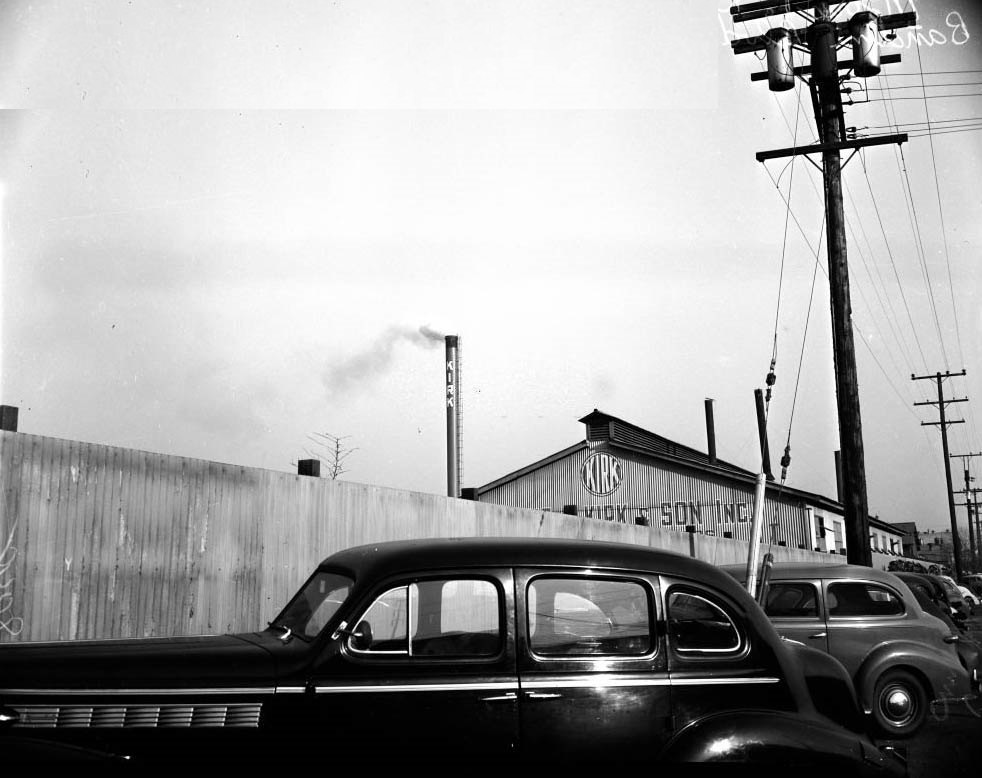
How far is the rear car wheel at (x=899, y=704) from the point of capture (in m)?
8.40

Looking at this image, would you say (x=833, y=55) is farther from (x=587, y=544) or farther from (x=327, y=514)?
(x=587, y=544)

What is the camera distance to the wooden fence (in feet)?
22.8

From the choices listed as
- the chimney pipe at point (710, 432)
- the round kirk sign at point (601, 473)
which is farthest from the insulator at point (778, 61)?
the chimney pipe at point (710, 432)

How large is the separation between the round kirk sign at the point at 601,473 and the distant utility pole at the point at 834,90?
2642 centimetres

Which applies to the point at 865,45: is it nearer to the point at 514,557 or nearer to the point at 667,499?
the point at 514,557

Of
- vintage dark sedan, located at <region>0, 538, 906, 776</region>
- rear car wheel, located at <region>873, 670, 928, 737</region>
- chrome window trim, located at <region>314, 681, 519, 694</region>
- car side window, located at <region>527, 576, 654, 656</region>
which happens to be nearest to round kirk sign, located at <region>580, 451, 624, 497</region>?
rear car wheel, located at <region>873, 670, 928, 737</region>

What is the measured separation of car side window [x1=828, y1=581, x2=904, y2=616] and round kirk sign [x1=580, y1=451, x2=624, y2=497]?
1225 inches

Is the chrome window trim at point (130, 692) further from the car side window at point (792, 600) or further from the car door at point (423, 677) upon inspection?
the car side window at point (792, 600)

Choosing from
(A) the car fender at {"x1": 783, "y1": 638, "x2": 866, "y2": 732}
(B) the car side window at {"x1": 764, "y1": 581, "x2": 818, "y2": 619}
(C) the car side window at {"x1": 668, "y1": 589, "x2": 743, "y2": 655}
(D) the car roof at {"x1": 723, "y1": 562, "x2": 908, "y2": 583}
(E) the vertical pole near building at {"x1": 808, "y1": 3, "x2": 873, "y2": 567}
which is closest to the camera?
(C) the car side window at {"x1": 668, "y1": 589, "x2": 743, "y2": 655}

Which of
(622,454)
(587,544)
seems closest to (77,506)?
(587,544)

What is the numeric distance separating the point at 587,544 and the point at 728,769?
122 cm

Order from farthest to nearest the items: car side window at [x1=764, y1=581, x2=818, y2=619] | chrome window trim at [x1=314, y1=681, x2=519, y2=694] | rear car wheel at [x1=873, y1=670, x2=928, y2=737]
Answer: car side window at [x1=764, y1=581, x2=818, y2=619]
rear car wheel at [x1=873, y1=670, x2=928, y2=737]
chrome window trim at [x1=314, y1=681, x2=519, y2=694]

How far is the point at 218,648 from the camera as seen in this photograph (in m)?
4.02

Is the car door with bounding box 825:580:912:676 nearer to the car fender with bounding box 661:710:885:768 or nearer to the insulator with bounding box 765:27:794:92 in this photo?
the car fender with bounding box 661:710:885:768
